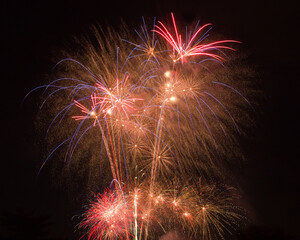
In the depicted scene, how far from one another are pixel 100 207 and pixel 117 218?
885mm

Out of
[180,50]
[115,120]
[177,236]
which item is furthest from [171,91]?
[177,236]

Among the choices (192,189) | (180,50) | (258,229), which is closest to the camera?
(180,50)

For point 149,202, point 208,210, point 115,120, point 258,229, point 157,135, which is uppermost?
point 115,120

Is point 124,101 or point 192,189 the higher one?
point 124,101

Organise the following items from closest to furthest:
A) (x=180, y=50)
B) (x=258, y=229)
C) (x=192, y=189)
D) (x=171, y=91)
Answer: (x=180, y=50) → (x=171, y=91) → (x=192, y=189) → (x=258, y=229)

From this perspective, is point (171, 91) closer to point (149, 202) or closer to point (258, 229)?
point (149, 202)

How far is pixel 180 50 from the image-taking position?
1043 centimetres

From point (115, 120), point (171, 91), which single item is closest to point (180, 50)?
point (171, 91)

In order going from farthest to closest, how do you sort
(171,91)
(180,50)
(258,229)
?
1. (258,229)
2. (171,91)
3. (180,50)

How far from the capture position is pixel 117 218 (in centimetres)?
1229

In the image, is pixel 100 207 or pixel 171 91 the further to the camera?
pixel 100 207

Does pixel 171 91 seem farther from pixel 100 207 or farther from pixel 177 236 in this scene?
pixel 177 236

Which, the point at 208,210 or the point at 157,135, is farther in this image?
the point at 208,210

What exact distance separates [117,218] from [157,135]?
408 centimetres
